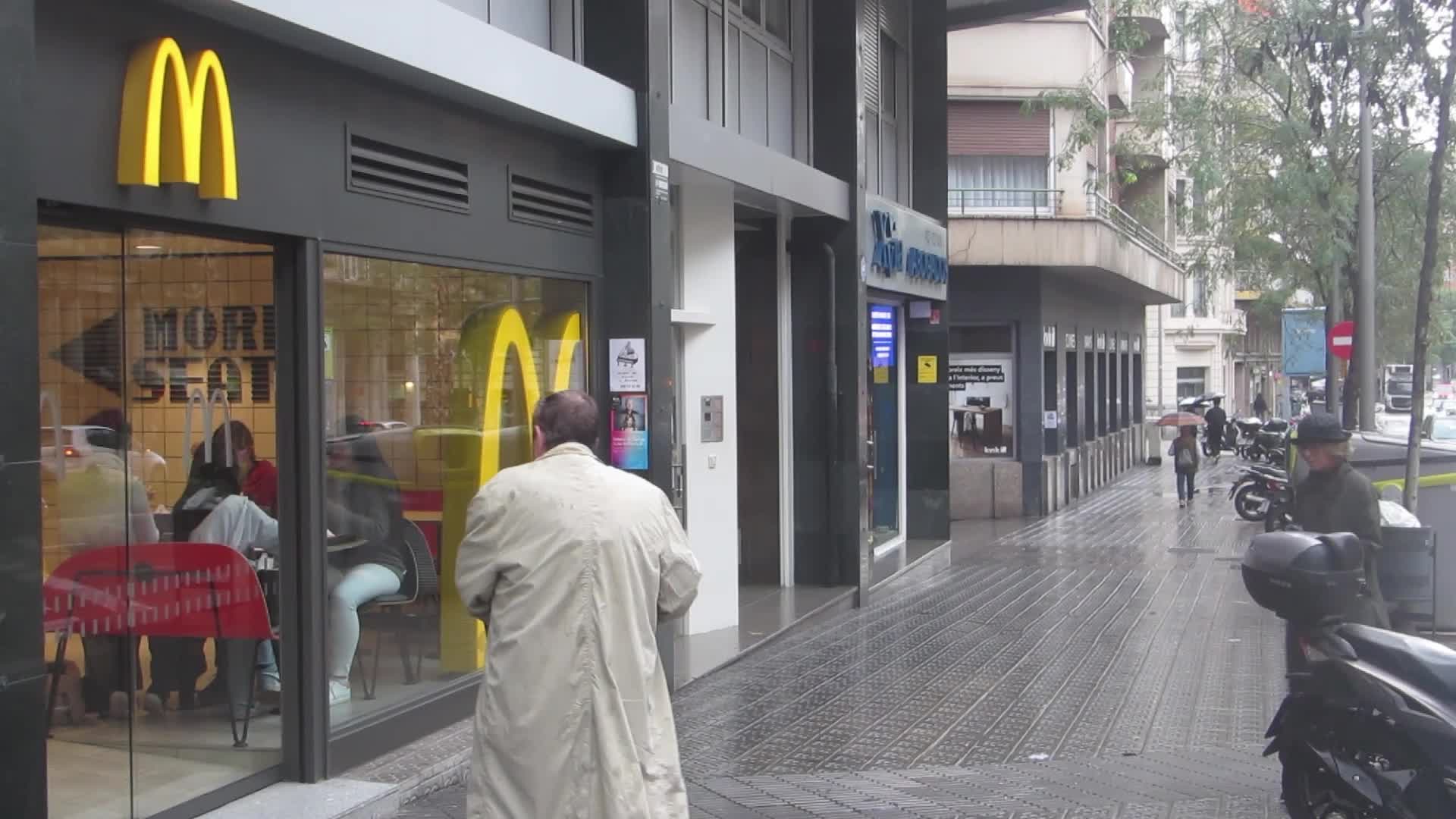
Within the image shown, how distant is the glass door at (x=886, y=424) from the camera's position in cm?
1725

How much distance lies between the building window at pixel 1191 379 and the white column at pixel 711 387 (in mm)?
54458

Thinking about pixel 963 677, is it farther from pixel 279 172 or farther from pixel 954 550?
pixel 954 550

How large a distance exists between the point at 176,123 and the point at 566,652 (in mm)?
3045

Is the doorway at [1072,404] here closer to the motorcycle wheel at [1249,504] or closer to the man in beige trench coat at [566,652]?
the motorcycle wheel at [1249,504]

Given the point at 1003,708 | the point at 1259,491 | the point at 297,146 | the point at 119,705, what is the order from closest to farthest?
1. the point at 119,705
2. the point at 297,146
3. the point at 1003,708
4. the point at 1259,491

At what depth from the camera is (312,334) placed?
23.3 feet

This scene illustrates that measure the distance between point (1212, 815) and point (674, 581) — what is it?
3.51m

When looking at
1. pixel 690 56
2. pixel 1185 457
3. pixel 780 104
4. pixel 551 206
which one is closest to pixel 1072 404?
pixel 1185 457

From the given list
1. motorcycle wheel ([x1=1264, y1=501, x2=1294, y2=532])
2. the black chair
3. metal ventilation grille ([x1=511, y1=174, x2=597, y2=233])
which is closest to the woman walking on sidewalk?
motorcycle wheel ([x1=1264, y1=501, x2=1294, y2=532])

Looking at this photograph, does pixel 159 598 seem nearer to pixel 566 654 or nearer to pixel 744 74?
pixel 566 654

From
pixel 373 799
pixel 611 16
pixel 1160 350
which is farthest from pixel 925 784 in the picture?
pixel 1160 350

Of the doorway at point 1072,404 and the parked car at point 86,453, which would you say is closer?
the parked car at point 86,453

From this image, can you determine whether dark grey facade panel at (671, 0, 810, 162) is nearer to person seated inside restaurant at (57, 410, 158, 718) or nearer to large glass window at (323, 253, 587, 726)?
large glass window at (323, 253, 587, 726)

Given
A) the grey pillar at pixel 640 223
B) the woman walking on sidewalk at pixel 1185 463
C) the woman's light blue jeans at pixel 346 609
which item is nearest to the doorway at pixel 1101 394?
the woman walking on sidewalk at pixel 1185 463
